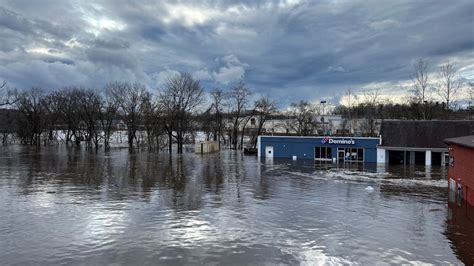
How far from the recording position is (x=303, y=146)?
53.0m

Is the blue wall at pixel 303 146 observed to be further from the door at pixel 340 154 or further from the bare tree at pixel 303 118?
the bare tree at pixel 303 118

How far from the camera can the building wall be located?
19516 mm

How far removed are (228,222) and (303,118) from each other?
230 ft

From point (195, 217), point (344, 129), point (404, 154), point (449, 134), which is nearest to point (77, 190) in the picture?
point (195, 217)

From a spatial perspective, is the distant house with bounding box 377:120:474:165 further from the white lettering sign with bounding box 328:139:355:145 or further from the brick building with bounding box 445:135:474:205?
the brick building with bounding box 445:135:474:205

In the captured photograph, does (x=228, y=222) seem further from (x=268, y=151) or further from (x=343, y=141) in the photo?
(x=268, y=151)

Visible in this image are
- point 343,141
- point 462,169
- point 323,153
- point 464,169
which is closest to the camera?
point 464,169

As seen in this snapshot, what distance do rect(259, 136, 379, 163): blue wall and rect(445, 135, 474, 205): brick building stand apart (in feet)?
79.5

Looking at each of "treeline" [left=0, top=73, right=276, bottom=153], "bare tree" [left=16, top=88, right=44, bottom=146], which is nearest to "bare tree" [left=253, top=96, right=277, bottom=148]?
"treeline" [left=0, top=73, right=276, bottom=153]

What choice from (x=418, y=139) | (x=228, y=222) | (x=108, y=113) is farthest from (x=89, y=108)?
(x=228, y=222)

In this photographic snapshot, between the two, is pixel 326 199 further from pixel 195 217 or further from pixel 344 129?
pixel 344 129

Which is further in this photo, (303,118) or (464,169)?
(303,118)

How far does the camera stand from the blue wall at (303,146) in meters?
48.8

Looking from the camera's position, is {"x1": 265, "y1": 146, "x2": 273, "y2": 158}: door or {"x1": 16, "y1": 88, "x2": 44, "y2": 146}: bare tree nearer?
{"x1": 265, "y1": 146, "x2": 273, "y2": 158}: door
